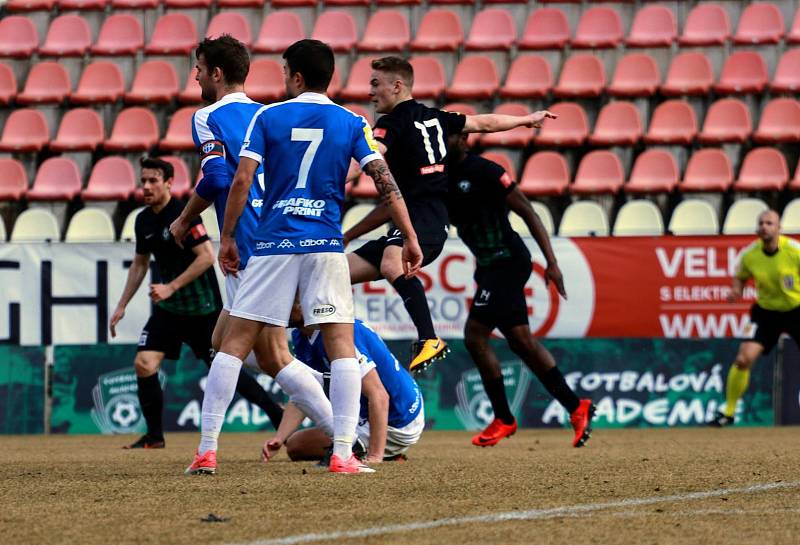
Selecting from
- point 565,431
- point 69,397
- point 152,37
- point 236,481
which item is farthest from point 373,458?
point 152,37

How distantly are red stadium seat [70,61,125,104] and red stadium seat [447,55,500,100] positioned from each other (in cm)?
447

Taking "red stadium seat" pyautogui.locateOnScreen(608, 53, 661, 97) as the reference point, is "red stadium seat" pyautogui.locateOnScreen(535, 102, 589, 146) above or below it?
below

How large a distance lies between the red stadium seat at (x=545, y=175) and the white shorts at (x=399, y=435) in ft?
27.6

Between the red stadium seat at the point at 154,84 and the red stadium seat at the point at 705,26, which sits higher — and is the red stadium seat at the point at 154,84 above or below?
below

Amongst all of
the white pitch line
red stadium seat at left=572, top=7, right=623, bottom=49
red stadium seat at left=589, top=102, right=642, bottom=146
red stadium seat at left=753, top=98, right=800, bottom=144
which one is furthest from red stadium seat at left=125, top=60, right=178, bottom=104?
the white pitch line

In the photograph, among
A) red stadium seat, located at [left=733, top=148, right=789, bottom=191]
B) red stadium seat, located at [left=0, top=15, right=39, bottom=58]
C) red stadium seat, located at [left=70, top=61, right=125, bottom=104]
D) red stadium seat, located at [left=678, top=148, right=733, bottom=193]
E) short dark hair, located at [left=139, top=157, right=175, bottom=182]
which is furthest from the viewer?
red stadium seat, located at [left=0, top=15, right=39, bottom=58]

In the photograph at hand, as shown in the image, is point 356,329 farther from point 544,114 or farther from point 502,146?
point 502,146

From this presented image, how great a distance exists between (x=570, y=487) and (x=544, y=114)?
8.83ft

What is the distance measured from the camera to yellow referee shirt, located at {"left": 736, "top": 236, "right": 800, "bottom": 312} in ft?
42.1

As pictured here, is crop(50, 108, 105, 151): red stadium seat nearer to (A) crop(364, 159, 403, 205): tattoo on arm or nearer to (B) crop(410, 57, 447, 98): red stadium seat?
(B) crop(410, 57, 447, 98): red stadium seat

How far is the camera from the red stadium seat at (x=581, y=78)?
17578mm

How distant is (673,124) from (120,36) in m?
7.92

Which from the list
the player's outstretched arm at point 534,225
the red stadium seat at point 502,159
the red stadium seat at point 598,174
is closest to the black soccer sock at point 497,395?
the player's outstretched arm at point 534,225

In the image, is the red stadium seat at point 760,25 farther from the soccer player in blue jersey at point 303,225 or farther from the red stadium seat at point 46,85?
the soccer player in blue jersey at point 303,225
